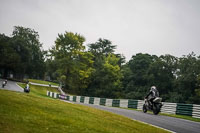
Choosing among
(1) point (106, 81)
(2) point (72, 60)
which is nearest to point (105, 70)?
(1) point (106, 81)

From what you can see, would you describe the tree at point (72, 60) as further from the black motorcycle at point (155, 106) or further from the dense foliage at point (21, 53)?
the black motorcycle at point (155, 106)

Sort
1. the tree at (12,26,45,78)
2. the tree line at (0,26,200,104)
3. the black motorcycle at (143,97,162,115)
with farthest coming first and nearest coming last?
the tree at (12,26,45,78)
the tree line at (0,26,200,104)
the black motorcycle at (143,97,162,115)

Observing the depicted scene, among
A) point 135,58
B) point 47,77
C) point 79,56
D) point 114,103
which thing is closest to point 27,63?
point 79,56

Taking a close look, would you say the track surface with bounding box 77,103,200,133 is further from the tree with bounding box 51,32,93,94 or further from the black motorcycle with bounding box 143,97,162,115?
the tree with bounding box 51,32,93,94

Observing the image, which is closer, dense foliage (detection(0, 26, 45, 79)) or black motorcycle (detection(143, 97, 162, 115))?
black motorcycle (detection(143, 97, 162, 115))

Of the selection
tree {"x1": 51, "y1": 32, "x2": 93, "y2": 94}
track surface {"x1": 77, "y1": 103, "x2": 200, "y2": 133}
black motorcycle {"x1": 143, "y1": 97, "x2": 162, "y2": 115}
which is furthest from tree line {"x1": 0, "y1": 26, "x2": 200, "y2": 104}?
track surface {"x1": 77, "y1": 103, "x2": 200, "y2": 133}

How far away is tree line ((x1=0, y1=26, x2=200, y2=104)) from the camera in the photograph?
50.6m

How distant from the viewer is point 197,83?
150 feet

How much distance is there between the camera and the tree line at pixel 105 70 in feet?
166

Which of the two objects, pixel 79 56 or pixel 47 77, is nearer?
pixel 79 56

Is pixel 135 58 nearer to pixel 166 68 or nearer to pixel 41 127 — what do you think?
pixel 166 68

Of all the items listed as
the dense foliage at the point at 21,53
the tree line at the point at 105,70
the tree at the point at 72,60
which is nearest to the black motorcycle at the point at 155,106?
the tree line at the point at 105,70

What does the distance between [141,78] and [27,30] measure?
44970 mm

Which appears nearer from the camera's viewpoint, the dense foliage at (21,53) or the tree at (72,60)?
the tree at (72,60)
